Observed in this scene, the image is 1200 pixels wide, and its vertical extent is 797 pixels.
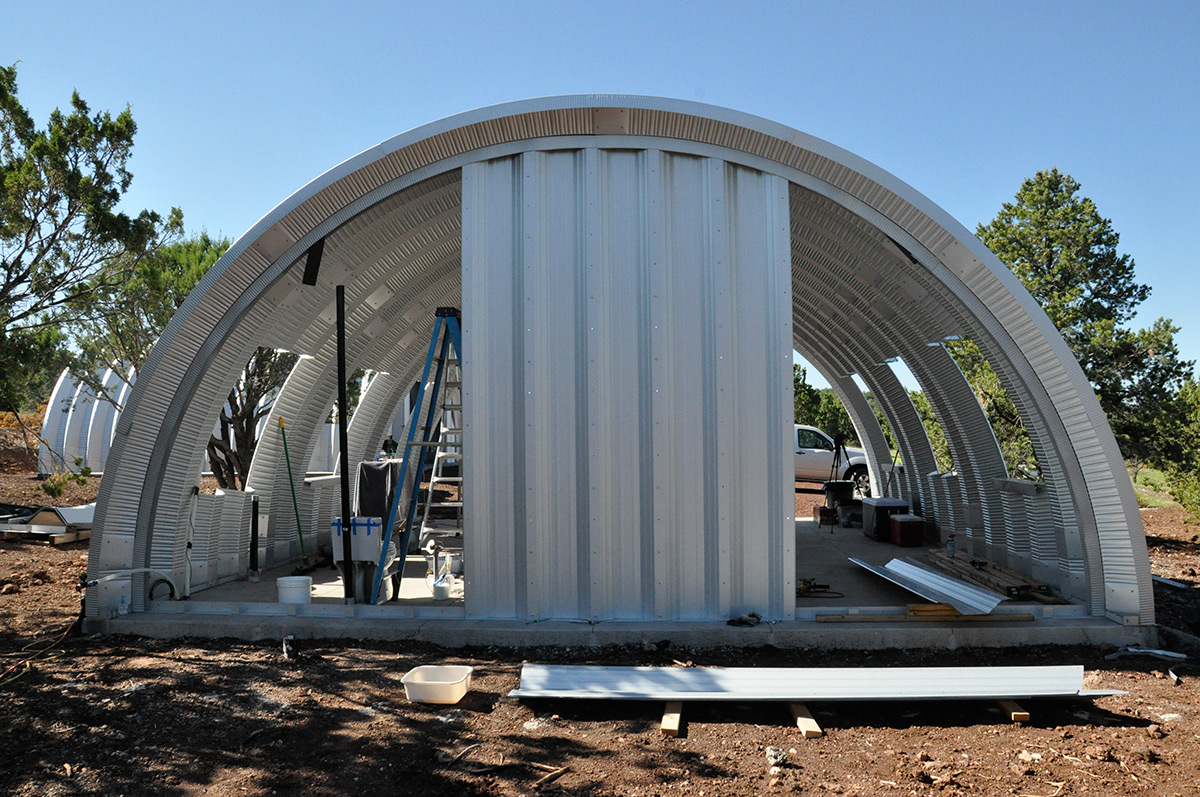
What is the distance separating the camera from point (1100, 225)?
1541 centimetres

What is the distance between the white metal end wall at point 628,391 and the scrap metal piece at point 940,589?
1.46 m

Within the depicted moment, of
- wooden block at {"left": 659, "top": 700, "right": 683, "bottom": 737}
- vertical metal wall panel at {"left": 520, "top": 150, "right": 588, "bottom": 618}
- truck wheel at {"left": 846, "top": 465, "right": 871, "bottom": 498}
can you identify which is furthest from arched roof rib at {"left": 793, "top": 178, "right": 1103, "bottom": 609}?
truck wheel at {"left": 846, "top": 465, "right": 871, "bottom": 498}

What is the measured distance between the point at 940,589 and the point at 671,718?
3793 millimetres

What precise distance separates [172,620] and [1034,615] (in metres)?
7.65

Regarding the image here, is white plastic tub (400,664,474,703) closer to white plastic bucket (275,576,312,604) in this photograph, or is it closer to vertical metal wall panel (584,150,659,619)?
vertical metal wall panel (584,150,659,619)

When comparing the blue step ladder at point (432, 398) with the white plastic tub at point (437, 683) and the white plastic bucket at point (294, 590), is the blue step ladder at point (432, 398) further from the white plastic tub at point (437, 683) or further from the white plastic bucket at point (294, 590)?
the white plastic tub at point (437, 683)

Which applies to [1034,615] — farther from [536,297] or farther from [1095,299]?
[1095,299]

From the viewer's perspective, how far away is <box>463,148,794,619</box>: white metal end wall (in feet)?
22.8

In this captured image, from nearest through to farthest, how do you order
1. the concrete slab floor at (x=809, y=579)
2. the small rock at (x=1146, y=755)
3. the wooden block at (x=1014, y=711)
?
the small rock at (x=1146, y=755) → the wooden block at (x=1014, y=711) → the concrete slab floor at (x=809, y=579)

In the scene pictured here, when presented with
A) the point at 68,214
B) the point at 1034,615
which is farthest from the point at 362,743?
the point at 68,214

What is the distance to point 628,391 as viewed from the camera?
7.03 m

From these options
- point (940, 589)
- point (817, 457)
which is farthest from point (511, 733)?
point (817, 457)

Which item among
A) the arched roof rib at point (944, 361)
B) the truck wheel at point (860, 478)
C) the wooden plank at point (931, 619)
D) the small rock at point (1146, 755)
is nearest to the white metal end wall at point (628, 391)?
the wooden plank at point (931, 619)

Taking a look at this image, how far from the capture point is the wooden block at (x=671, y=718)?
4.97 m
